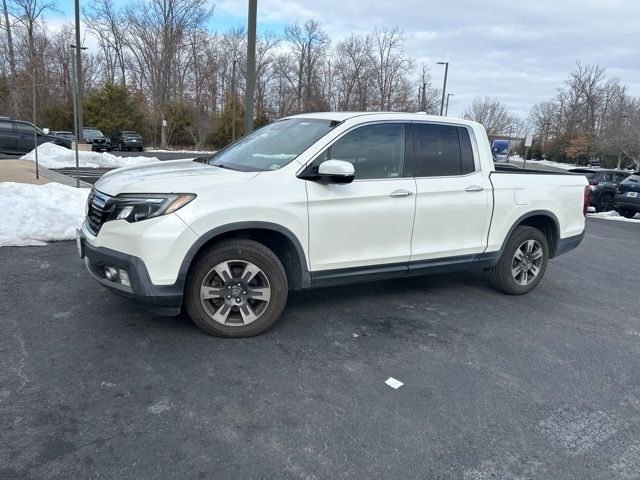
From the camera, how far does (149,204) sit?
3.54 m

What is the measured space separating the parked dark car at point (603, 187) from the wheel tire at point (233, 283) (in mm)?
17976

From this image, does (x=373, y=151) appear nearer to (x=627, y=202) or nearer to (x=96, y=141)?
(x=627, y=202)

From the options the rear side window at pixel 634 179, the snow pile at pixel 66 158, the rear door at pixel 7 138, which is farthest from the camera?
the rear door at pixel 7 138

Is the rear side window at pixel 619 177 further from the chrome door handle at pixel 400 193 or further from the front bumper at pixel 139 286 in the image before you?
the front bumper at pixel 139 286

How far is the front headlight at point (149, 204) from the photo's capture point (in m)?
3.54

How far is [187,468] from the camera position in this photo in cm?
240

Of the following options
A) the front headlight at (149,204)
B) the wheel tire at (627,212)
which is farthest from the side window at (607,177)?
the front headlight at (149,204)

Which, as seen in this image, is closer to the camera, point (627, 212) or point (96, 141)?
point (627, 212)

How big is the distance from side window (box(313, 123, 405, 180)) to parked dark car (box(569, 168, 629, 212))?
16760mm

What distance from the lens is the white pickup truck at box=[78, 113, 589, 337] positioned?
3582 mm

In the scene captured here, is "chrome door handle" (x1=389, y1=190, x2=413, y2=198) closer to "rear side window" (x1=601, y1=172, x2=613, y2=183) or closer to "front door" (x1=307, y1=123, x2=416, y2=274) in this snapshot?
"front door" (x1=307, y1=123, x2=416, y2=274)

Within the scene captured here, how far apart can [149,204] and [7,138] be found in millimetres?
21225

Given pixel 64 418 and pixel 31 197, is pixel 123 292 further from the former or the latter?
pixel 31 197

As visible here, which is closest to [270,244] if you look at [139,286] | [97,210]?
[139,286]
